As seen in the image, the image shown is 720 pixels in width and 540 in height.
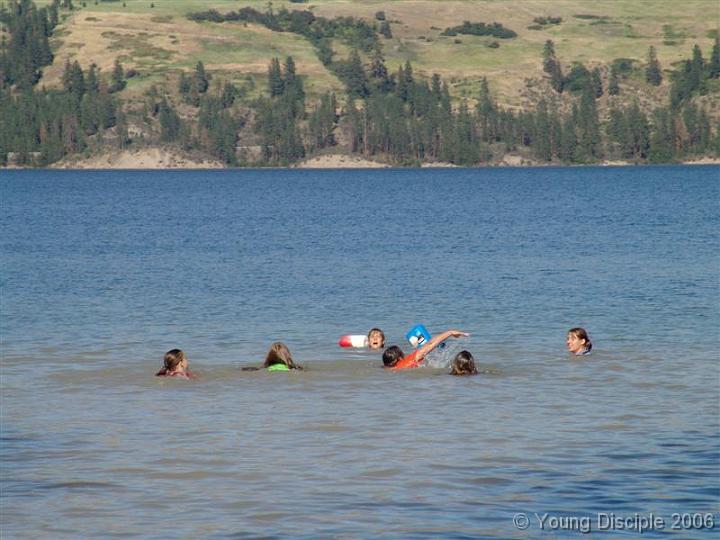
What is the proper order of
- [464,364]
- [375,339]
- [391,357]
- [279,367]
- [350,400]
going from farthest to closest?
1. [375,339]
2. [391,357]
3. [279,367]
4. [464,364]
5. [350,400]

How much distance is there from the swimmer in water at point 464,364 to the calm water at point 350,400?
0.59m

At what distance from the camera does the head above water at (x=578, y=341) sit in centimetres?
3772

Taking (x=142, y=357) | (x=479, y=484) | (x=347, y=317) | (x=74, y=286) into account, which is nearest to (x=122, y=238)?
(x=74, y=286)

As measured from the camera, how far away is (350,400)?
105 ft

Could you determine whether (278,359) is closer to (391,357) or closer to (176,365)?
(176,365)

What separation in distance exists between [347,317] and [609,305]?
10.2 metres

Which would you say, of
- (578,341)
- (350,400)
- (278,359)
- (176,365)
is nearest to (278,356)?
(278,359)

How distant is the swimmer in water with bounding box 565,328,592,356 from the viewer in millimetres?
37719

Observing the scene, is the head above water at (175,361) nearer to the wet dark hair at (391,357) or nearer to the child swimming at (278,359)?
the child swimming at (278,359)

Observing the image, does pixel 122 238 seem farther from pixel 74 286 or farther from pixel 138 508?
pixel 138 508

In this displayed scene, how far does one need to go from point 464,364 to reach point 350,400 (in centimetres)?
Answer: 419

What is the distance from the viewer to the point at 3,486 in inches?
918

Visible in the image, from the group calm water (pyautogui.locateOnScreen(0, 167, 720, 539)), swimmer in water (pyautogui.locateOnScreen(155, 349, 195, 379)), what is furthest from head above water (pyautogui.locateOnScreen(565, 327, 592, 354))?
swimmer in water (pyautogui.locateOnScreen(155, 349, 195, 379))

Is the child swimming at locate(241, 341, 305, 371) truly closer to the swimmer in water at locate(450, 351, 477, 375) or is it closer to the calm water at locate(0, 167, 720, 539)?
the calm water at locate(0, 167, 720, 539)
